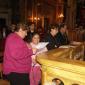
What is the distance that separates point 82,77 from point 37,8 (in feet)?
50.0

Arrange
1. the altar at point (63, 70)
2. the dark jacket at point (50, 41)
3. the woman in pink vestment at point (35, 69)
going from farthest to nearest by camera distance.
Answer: the dark jacket at point (50, 41) → the woman in pink vestment at point (35, 69) → the altar at point (63, 70)

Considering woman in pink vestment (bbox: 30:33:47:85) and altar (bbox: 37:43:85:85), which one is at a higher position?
altar (bbox: 37:43:85:85)

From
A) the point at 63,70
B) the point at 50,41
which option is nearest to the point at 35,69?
the point at 50,41

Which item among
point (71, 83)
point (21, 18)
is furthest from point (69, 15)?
point (71, 83)

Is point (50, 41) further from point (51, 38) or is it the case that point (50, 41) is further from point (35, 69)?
point (35, 69)

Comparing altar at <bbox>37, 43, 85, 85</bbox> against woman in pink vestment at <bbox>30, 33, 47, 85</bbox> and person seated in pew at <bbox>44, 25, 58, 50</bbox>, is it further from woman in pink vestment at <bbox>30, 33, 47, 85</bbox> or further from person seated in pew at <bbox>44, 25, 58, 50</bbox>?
person seated in pew at <bbox>44, 25, 58, 50</bbox>

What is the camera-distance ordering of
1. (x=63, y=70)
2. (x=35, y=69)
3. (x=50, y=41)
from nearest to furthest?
(x=63, y=70)
(x=35, y=69)
(x=50, y=41)

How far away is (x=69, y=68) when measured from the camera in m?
1.61

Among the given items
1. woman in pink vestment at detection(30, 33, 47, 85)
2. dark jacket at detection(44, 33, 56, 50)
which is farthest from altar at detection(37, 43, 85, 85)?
dark jacket at detection(44, 33, 56, 50)

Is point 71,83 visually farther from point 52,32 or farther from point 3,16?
point 3,16

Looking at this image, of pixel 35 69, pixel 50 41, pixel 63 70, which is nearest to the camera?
pixel 63 70

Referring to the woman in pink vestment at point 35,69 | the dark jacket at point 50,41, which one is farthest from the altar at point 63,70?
the dark jacket at point 50,41

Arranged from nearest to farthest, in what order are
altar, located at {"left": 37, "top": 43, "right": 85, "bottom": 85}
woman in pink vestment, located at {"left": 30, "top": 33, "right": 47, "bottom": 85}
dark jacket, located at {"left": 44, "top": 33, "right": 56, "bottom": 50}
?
altar, located at {"left": 37, "top": 43, "right": 85, "bottom": 85} → woman in pink vestment, located at {"left": 30, "top": 33, "right": 47, "bottom": 85} → dark jacket, located at {"left": 44, "top": 33, "right": 56, "bottom": 50}

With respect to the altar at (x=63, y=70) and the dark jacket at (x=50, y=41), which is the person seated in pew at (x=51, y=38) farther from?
the altar at (x=63, y=70)
